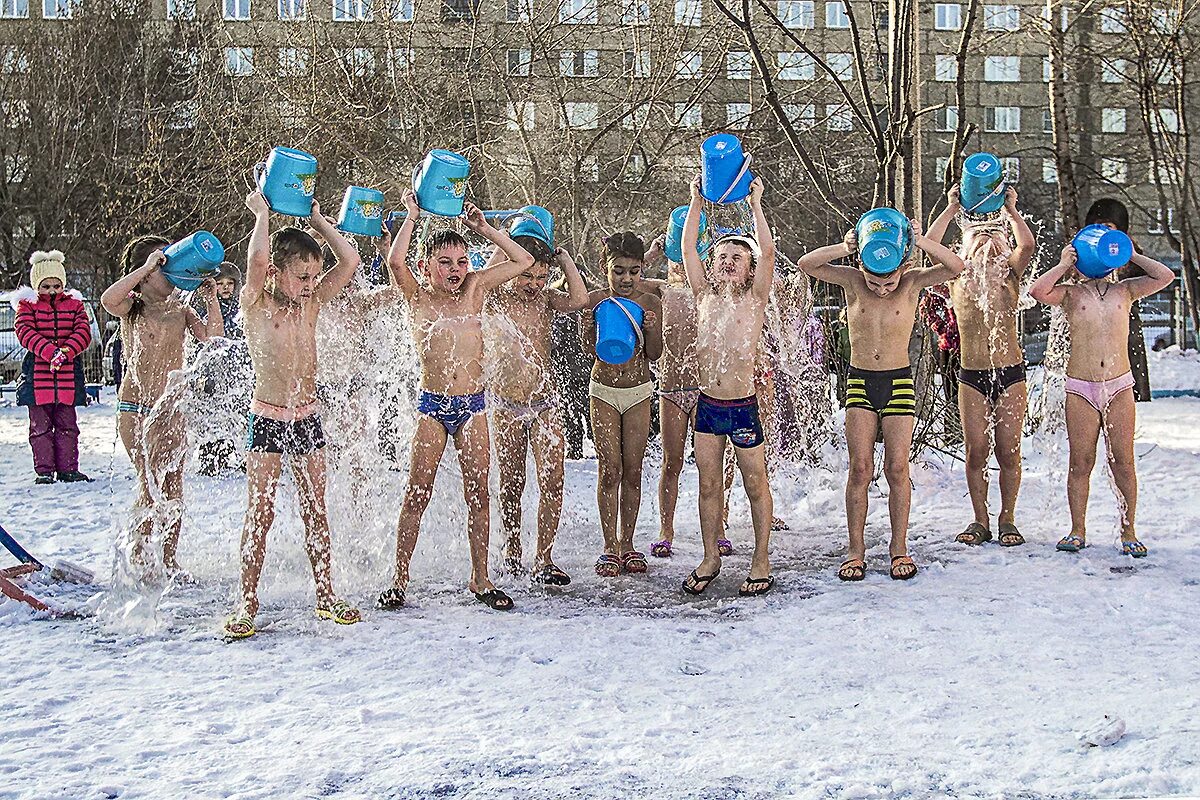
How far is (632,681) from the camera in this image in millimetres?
4211

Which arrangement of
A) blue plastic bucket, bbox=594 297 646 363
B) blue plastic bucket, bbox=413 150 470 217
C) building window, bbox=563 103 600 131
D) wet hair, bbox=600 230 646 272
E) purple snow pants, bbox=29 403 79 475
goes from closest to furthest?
blue plastic bucket, bbox=413 150 470 217
blue plastic bucket, bbox=594 297 646 363
wet hair, bbox=600 230 646 272
purple snow pants, bbox=29 403 79 475
building window, bbox=563 103 600 131

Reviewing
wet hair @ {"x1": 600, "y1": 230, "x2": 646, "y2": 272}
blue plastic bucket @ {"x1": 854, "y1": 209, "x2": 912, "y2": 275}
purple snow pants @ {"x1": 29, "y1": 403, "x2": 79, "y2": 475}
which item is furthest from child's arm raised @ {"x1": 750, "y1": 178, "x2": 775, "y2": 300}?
purple snow pants @ {"x1": 29, "y1": 403, "x2": 79, "y2": 475}

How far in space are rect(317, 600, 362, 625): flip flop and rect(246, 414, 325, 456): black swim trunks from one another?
674mm

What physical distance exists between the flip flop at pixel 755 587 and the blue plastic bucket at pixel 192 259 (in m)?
2.99

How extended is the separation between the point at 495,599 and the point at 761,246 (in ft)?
6.76

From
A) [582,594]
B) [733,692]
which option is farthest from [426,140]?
[733,692]

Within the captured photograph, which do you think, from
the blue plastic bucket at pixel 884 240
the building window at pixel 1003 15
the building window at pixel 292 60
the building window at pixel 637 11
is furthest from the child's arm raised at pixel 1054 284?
the building window at pixel 292 60

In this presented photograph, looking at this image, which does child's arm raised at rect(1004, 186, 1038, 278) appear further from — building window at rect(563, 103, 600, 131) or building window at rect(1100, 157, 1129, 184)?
building window at rect(1100, 157, 1129, 184)

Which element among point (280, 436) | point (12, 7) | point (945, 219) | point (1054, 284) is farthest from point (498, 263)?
point (12, 7)

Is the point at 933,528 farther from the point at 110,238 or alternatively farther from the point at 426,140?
the point at 110,238

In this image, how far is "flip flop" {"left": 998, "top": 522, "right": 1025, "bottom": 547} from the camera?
611 cm

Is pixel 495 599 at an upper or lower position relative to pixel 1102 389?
lower

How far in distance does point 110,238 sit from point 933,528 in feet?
58.8

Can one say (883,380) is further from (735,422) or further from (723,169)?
(723,169)
